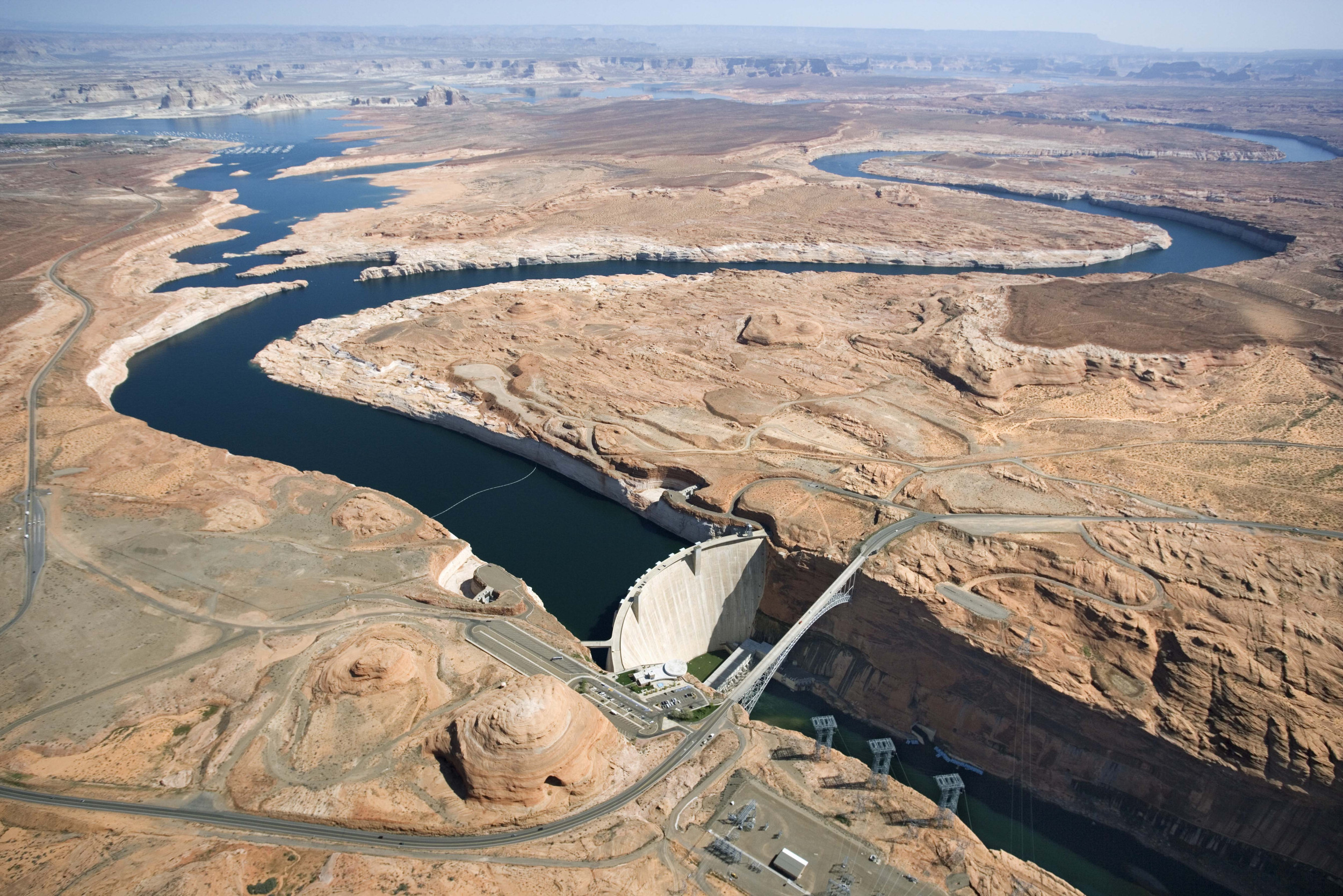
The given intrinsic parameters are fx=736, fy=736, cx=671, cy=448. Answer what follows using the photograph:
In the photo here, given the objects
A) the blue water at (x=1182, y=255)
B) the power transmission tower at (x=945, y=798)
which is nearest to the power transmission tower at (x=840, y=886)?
the power transmission tower at (x=945, y=798)

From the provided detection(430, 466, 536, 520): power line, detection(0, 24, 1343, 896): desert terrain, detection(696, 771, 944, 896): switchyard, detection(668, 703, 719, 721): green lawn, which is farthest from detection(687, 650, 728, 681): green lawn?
detection(430, 466, 536, 520): power line

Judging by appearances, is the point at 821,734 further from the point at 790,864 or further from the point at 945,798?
the point at 790,864

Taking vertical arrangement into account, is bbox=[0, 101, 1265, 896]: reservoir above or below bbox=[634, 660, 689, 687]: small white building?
below

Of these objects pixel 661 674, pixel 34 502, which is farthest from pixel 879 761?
pixel 34 502

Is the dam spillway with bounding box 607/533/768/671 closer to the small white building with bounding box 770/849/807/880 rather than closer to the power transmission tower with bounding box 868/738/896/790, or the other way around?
the power transmission tower with bounding box 868/738/896/790

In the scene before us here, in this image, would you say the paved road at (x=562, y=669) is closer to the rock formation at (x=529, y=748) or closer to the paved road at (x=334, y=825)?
the rock formation at (x=529, y=748)

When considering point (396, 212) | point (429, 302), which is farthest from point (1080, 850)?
point (396, 212)
